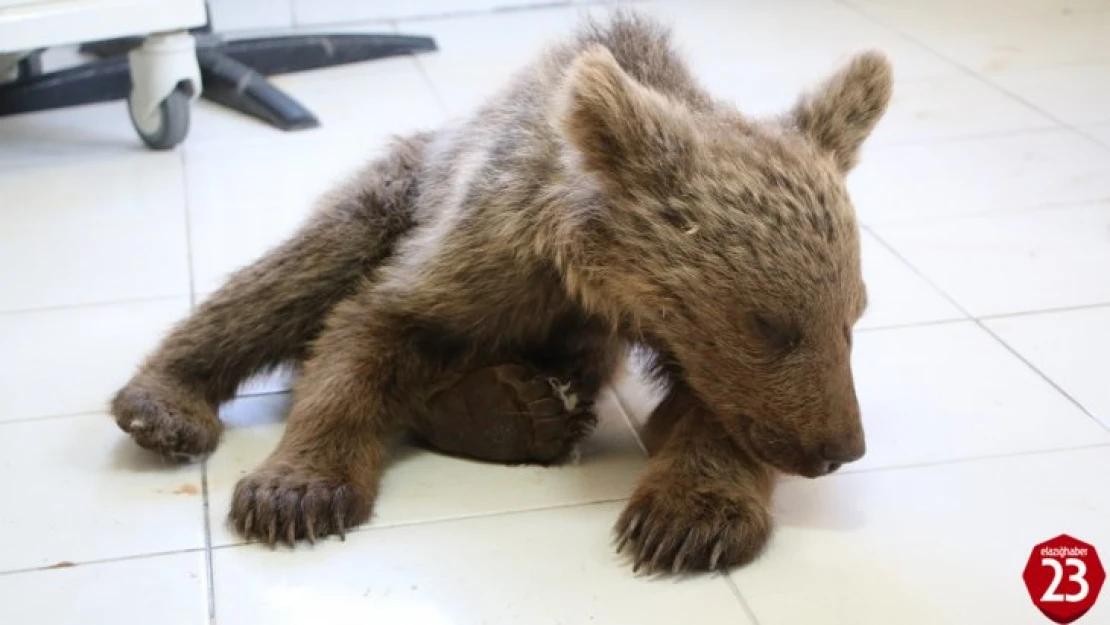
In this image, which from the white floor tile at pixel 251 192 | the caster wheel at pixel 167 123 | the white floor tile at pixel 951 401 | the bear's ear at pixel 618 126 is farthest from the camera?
the caster wheel at pixel 167 123

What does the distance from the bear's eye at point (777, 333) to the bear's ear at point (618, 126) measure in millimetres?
273

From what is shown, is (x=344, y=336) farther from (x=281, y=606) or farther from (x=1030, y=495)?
(x=1030, y=495)

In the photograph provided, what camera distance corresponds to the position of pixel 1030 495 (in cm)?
243

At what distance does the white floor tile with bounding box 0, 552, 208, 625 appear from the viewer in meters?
2.14

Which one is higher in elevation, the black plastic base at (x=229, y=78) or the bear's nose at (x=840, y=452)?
the bear's nose at (x=840, y=452)

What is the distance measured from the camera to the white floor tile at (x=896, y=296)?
3.15 meters

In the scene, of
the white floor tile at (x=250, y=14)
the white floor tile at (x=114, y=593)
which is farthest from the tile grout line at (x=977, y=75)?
the white floor tile at (x=114, y=593)

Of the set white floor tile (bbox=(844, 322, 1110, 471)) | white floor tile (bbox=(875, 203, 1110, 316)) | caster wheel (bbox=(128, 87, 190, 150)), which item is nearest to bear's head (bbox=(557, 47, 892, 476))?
white floor tile (bbox=(844, 322, 1110, 471))

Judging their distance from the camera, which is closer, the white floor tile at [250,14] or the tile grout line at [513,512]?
the tile grout line at [513,512]

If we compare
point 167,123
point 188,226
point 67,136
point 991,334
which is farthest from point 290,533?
point 67,136

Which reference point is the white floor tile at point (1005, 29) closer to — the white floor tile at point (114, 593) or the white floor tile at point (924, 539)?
the white floor tile at point (924, 539)

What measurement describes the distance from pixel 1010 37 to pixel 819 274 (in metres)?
3.68

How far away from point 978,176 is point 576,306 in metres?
1.94

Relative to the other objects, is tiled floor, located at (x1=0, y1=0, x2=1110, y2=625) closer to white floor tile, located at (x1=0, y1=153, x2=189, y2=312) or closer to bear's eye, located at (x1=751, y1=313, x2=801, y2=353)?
white floor tile, located at (x1=0, y1=153, x2=189, y2=312)
